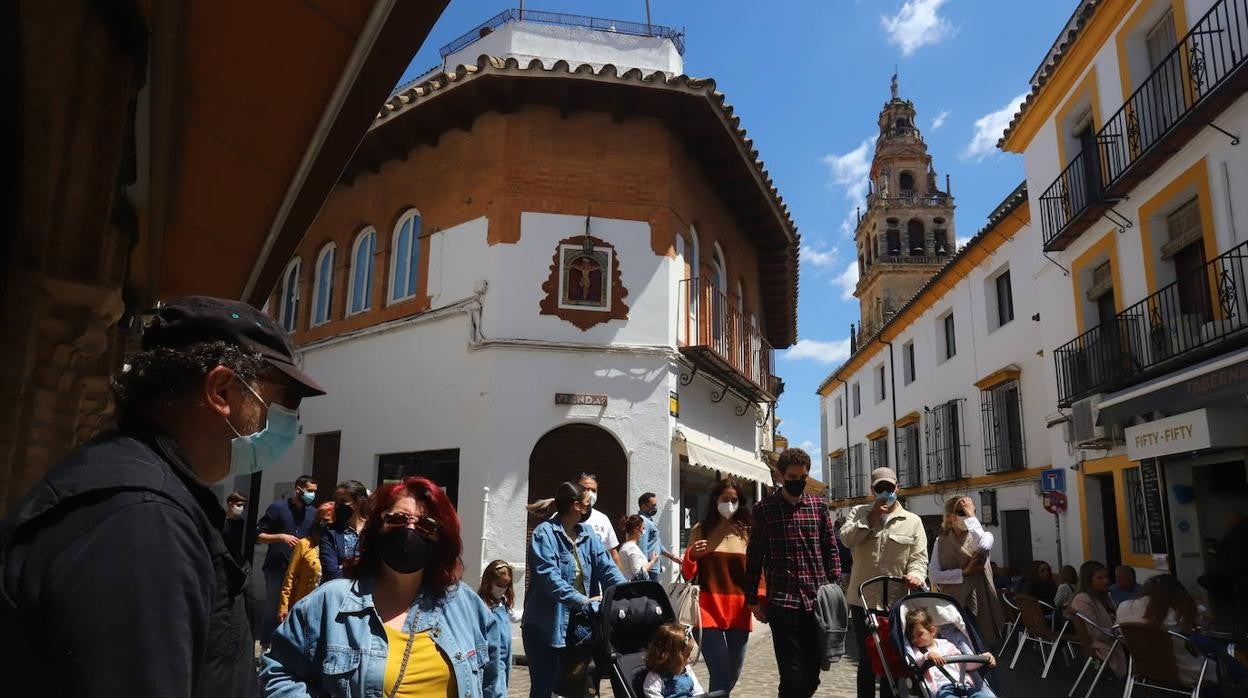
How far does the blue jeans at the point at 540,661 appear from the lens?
17.5 ft

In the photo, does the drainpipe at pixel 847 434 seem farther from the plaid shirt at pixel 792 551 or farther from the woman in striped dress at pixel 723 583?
the plaid shirt at pixel 792 551

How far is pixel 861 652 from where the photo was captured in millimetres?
6449

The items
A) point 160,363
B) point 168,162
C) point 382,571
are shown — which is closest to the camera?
point 160,363

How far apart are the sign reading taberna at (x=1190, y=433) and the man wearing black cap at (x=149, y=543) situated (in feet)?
37.5

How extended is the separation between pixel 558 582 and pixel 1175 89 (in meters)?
10.9

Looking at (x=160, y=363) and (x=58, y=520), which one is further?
(x=160, y=363)

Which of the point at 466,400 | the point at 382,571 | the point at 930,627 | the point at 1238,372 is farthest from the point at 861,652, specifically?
the point at 466,400

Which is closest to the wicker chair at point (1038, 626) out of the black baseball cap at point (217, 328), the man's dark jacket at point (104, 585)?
the black baseball cap at point (217, 328)

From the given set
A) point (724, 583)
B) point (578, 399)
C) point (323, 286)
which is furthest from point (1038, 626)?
point (323, 286)

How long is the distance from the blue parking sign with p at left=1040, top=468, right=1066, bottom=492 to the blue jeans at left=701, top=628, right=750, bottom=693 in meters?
10.7

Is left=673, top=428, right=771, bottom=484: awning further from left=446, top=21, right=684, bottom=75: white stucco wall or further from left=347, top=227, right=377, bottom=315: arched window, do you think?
left=446, top=21, right=684, bottom=75: white stucco wall

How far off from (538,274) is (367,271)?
4241 mm

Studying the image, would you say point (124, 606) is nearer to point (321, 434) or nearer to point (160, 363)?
point (160, 363)

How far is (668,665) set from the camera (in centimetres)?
485
